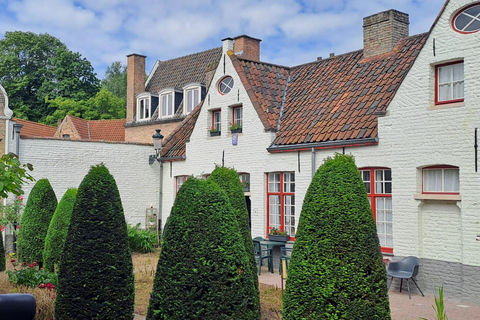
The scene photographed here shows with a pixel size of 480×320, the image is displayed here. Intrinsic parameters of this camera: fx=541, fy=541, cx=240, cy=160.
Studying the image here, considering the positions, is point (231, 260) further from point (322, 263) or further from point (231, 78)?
point (231, 78)

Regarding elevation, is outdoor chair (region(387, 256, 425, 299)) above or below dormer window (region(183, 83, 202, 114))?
below

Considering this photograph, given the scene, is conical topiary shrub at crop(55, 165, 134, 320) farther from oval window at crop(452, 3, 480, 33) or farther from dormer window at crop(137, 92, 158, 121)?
dormer window at crop(137, 92, 158, 121)

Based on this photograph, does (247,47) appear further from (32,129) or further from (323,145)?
(32,129)

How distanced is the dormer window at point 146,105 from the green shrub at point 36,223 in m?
11.6

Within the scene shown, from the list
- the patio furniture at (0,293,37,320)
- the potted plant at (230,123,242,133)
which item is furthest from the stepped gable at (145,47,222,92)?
the patio furniture at (0,293,37,320)

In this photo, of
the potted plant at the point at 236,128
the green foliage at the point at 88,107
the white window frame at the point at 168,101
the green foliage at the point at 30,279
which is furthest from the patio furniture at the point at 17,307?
the green foliage at the point at 88,107

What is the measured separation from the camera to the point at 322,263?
6.64m

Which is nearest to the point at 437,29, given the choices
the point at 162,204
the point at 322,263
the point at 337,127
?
the point at 337,127

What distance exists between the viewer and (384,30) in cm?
1584

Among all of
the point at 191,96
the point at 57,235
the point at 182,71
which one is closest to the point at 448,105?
the point at 57,235

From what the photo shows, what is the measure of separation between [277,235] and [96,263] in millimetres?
8788

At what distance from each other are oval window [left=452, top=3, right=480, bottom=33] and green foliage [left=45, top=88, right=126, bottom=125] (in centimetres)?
3271

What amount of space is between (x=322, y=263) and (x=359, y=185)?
3.86ft

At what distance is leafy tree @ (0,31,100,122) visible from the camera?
140 ft
